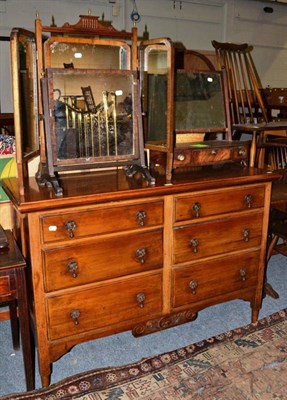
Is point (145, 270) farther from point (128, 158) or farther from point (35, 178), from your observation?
point (35, 178)

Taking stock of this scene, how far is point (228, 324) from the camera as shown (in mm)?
2609

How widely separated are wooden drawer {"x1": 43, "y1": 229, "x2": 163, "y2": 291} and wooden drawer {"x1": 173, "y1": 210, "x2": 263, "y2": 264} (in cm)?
14

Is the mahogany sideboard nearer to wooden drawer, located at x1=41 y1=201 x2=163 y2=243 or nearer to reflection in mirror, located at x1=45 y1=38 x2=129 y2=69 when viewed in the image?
wooden drawer, located at x1=41 y1=201 x2=163 y2=243

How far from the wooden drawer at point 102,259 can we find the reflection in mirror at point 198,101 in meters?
0.78

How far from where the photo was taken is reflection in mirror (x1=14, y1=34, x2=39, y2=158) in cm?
192

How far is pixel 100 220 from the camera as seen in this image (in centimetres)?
191

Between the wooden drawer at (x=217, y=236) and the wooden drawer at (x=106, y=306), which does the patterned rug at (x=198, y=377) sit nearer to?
the wooden drawer at (x=106, y=306)

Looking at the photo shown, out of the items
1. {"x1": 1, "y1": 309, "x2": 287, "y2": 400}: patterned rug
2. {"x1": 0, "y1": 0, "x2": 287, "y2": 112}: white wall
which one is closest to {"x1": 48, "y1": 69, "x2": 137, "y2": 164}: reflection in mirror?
{"x1": 1, "y1": 309, "x2": 287, "y2": 400}: patterned rug

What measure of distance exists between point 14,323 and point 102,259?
742 mm

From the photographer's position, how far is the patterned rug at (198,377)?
195cm

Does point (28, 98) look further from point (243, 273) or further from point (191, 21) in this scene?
point (191, 21)

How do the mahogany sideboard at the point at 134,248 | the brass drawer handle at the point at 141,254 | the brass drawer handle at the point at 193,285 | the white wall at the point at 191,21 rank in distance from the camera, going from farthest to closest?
1. the white wall at the point at 191,21
2. the brass drawer handle at the point at 193,285
3. the brass drawer handle at the point at 141,254
4. the mahogany sideboard at the point at 134,248

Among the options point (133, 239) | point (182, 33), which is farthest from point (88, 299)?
point (182, 33)

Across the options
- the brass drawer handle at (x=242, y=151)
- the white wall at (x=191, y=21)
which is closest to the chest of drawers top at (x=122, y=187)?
the brass drawer handle at (x=242, y=151)
